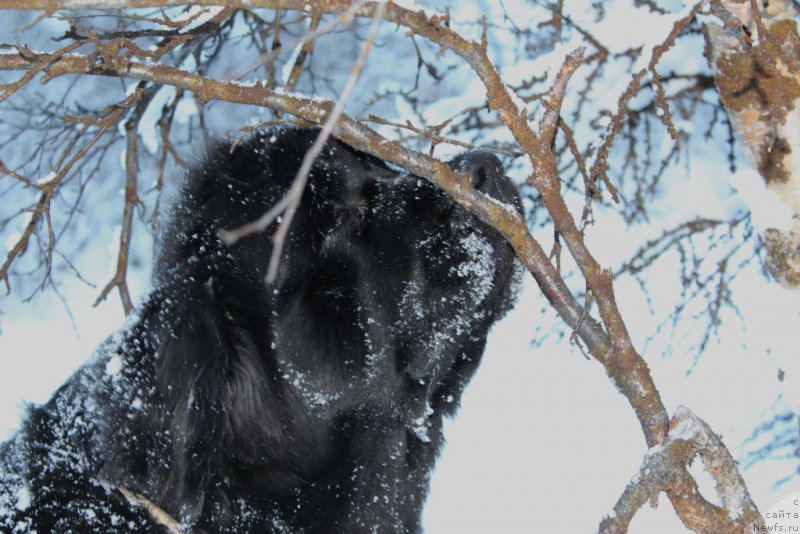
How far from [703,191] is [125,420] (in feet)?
13.4

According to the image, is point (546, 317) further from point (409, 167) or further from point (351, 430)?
point (409, 167)

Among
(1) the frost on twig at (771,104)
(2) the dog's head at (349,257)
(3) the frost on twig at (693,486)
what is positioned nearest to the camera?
(3) the frost on twig at (693,486)

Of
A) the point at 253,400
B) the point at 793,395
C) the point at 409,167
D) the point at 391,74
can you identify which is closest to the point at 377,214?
the point at 409,167

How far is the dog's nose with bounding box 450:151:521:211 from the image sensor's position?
225 centimetres

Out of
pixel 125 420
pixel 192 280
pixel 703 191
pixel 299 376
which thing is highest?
pixel 703 191

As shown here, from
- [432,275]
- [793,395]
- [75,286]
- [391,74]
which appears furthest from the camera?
[75,286]

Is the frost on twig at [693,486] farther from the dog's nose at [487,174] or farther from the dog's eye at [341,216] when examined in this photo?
the dog's eye at [341,216]

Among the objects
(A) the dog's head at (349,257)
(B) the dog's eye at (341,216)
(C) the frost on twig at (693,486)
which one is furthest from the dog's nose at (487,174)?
(C) the frost on twig at (693,486)

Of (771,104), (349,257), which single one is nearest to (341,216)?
(349,257)

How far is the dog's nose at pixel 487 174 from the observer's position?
7.37ft

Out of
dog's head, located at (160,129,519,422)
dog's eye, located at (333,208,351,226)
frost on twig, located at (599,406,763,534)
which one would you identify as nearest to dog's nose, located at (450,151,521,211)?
dog's head, located at (160,129,519,422)

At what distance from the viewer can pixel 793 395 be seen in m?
2.77

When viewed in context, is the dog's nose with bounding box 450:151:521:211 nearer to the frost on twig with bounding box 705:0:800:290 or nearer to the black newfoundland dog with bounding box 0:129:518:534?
the black newfoundland dog with bounding box 0:129:518:534

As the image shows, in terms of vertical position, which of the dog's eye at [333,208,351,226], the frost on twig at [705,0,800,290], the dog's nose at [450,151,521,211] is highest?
the frost on twig at [705,0,800,290]
